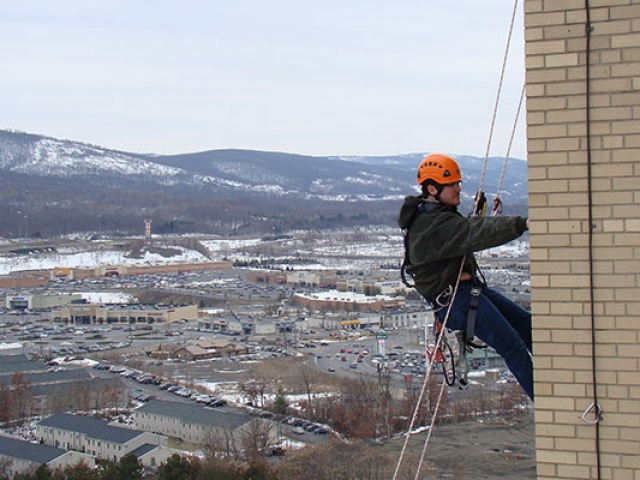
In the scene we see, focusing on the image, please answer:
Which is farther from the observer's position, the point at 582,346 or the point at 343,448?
the point at 343,448

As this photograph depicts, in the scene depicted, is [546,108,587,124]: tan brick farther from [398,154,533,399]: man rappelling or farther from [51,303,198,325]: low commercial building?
[51,303,198,325]: low commercial building

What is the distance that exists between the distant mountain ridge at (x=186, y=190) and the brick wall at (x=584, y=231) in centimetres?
8507

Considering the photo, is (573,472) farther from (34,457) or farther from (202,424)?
(202,424)

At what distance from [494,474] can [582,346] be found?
12.1 m

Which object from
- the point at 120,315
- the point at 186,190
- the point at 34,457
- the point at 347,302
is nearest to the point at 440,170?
the point at 34,457

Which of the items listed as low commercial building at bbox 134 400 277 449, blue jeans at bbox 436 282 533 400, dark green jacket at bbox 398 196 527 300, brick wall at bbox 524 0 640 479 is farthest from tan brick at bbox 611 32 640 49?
low commercial building at bbox 134 400 277 449

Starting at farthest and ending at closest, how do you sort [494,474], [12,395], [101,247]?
[101,247] < [12,395] < [494,474]

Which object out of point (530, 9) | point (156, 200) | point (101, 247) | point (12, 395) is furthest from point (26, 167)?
point (530, 9)

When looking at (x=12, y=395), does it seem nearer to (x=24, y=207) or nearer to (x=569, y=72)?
(x=569, y=72)

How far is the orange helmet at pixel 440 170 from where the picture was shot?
296cm

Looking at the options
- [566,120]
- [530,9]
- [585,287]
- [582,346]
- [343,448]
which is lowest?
[343,448]

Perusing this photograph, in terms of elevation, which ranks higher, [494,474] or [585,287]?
[585,287]

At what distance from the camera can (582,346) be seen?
8.36 ft

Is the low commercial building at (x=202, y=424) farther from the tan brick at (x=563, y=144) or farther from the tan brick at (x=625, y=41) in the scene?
the tan brick at (x=625, y=41)
